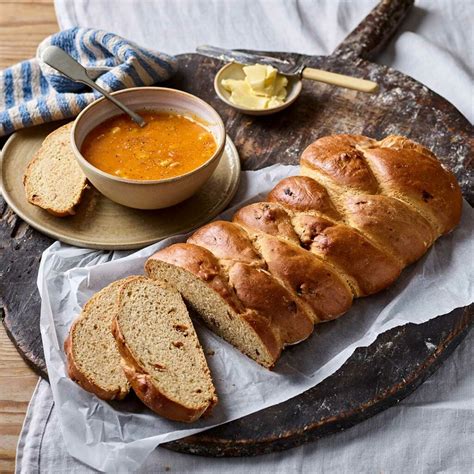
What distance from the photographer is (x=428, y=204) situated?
3348 mm

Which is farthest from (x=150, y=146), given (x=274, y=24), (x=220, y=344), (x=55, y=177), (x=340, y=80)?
(x=274, y=24)

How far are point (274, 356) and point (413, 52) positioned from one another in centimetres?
281

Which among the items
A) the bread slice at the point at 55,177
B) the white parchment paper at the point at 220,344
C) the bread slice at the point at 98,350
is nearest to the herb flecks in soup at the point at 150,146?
the bread slice at the point at 55,177

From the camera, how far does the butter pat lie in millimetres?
4160

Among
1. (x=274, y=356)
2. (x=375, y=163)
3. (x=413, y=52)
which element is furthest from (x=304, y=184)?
(x=413, y=52)

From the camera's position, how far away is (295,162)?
12.8ft

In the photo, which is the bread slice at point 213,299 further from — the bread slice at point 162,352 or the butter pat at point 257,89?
the butter pat at point 257,89

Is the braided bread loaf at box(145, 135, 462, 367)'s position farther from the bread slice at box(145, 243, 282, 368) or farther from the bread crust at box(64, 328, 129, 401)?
the bread crust at box(64, 328, 129, 401)

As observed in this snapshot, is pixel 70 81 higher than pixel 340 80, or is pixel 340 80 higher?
pixel 340 80

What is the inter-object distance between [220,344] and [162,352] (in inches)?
10.4

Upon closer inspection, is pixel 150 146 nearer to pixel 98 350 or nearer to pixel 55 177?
pixel 55 177

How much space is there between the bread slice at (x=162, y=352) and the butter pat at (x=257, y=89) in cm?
147

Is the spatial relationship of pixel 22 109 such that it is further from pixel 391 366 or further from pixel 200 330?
pixel 391 366

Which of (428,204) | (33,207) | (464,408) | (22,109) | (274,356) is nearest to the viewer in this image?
(274,356)
